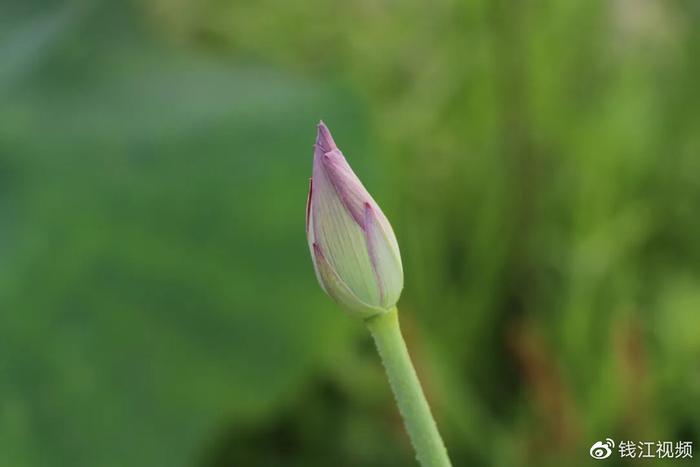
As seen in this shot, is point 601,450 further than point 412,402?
Yes

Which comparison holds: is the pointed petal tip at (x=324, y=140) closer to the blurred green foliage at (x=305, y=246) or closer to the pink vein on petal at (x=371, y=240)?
the pink vein on petal at (x=371, y=240)

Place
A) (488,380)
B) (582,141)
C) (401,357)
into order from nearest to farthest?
(401,357) → (488,380) → (582,141)

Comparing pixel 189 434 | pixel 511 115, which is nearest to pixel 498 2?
pixel 511 115

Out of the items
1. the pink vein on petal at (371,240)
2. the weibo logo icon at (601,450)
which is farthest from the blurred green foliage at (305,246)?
the pink vein on petal at (371,240)

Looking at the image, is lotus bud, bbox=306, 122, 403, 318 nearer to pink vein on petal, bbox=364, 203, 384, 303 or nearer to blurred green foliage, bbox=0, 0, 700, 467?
pink vein on petal, bbox=364, 203, 384, 303

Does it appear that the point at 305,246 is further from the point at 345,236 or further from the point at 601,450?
the point at 345,236

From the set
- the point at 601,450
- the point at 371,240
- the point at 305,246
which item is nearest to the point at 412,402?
the point at 371,240

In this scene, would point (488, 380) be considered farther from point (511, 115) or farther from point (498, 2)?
point (498, 2)
